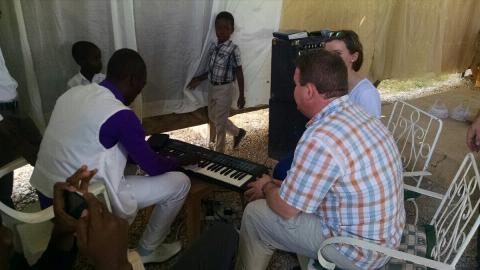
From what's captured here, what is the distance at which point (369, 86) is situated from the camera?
6.82ft

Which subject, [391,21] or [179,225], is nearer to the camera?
[179,225]

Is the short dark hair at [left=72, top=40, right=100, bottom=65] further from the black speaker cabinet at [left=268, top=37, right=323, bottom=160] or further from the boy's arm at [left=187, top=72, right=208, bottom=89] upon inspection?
the black speaker cabinet at [left=268, top=37, right=323, bottom=160]

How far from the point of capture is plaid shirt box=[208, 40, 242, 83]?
3.07 metres

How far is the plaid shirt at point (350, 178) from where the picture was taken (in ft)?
4.28

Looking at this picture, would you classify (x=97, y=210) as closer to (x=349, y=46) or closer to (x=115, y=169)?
(x=115, y=169)

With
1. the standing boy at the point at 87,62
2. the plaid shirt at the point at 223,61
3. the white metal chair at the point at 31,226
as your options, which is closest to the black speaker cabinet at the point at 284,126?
the plaid shirt at the point at 223,61

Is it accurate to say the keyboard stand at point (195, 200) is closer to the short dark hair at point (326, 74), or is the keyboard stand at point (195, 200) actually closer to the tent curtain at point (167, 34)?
the short dark hair at point (326, 74)

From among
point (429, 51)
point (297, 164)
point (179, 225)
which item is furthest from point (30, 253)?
point (429, 51)

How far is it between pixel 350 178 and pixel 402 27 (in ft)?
13.4

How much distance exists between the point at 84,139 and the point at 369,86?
1525 mm

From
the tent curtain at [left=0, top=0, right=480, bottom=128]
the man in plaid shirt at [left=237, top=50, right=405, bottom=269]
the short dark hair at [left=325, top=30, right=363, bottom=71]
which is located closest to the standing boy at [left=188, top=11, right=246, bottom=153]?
the tent curtain at [left=0, top=0, right=480, bottom=128]

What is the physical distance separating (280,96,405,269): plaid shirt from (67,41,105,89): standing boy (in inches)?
67.6

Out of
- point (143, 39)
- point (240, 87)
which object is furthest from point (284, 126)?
point (143, 39)

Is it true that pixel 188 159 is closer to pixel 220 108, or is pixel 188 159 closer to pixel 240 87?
pixel 220 108
